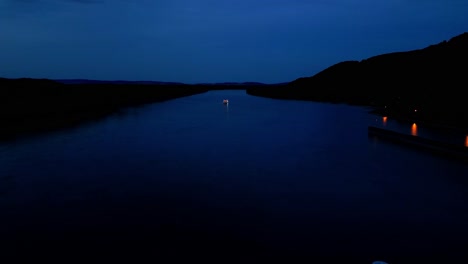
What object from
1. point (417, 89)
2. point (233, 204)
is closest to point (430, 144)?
point (233, 204)

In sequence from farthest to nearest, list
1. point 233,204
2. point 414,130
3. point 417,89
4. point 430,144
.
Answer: point 417,89 → point 414,130 → point 430,144 → point 233,204

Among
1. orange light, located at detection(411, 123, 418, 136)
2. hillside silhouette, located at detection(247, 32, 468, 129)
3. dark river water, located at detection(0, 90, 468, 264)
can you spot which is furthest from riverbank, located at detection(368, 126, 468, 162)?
hillside silhouette, located at detection(247, 32, 468, 129)

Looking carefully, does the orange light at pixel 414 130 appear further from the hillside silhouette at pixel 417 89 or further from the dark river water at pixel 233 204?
the dark river water at pixel 233 204

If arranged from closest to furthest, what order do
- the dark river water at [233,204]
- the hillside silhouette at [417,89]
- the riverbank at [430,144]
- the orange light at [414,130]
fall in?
the dark river water at [233,204] < the riverbank at [430,144] < the orange light at [414,130] < the hillside silhouette at [417,89]

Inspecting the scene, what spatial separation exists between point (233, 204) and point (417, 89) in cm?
5966

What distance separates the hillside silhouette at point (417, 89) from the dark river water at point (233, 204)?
817 inches

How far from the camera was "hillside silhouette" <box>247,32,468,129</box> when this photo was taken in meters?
42.3

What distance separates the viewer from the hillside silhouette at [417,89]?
42.3 meters

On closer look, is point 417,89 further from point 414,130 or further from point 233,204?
point 233,204

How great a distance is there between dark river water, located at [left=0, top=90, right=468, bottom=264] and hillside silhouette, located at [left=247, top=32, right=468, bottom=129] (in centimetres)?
2074

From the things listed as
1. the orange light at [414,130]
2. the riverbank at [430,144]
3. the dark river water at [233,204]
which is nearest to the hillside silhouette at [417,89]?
the orange light at [414,130]

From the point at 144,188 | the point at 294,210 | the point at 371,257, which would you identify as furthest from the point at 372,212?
the point at 144,188

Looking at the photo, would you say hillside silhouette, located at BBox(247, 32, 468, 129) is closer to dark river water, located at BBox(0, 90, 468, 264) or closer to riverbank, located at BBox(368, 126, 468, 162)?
riverbank, located at BBox(368, 126, 468, 162)

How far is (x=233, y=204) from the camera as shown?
13461 mm
